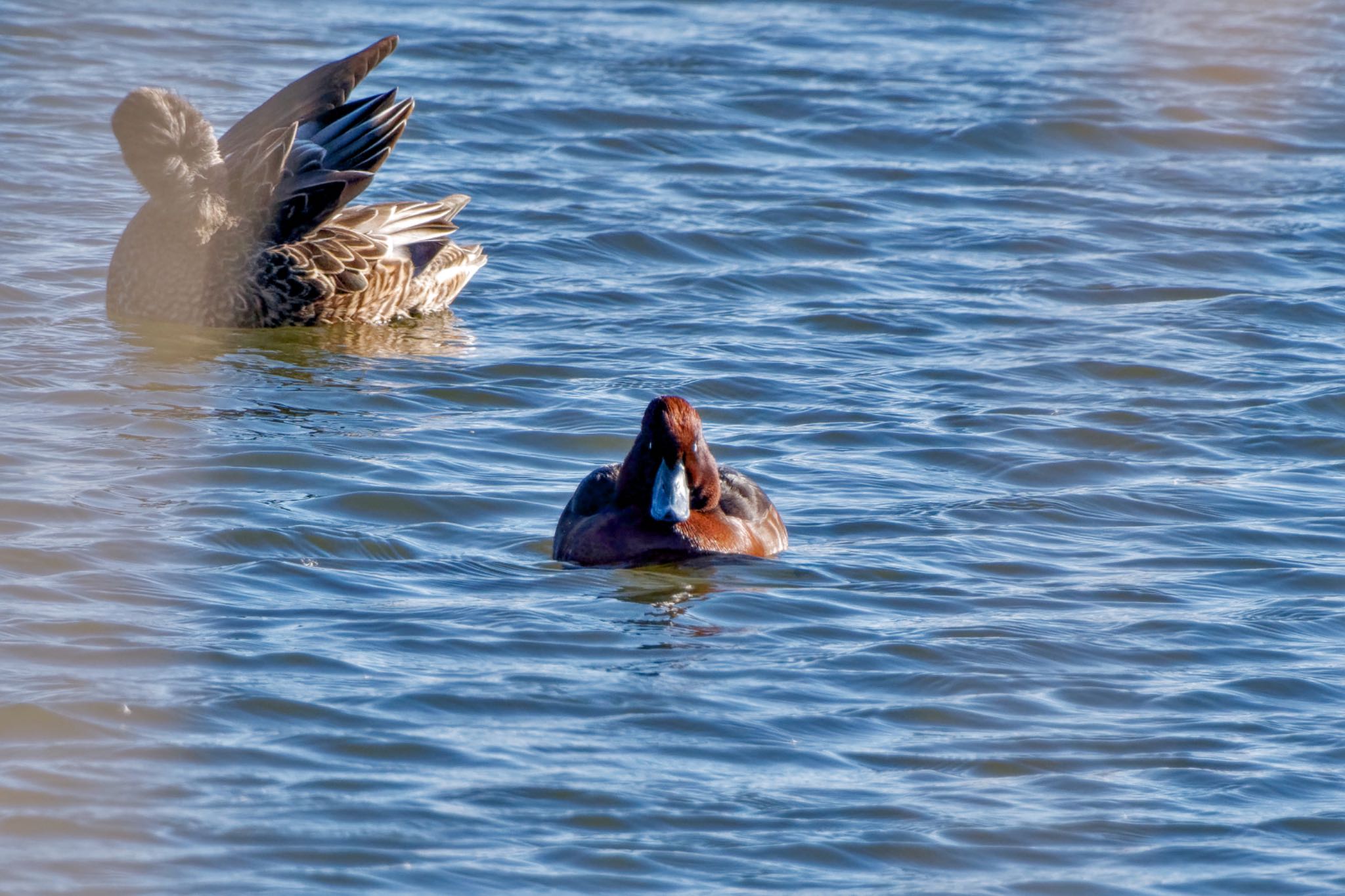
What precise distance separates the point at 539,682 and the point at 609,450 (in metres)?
3.45

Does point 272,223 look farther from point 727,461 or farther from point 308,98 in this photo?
point 727,461

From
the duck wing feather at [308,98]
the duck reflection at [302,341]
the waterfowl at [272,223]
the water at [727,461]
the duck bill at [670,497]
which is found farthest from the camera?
the duck wing feather at [308,98]

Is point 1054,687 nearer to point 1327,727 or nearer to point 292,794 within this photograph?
point 1327,727

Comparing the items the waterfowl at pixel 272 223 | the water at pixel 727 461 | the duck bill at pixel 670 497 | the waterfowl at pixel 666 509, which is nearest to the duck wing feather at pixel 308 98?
the waterfowl at pixel 272 223

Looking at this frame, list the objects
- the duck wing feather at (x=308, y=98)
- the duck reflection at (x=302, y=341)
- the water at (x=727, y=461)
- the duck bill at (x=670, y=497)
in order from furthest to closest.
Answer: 1. the duck wing feather at (x=308, y=98)
2. the duck reflection at (x=302, y=341)
3. the duck bill at (x=670, y=497)
4. the water at (x=727, y=461)

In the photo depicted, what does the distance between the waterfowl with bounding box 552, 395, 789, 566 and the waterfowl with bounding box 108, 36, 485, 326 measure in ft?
13.6

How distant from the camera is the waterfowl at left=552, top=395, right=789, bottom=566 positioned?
340 inches

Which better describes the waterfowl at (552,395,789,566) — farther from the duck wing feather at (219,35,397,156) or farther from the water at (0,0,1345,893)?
the duck wing feather at (219,35,397,156)

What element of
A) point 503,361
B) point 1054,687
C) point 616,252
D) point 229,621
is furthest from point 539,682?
point 616,252

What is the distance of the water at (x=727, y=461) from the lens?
605 cm

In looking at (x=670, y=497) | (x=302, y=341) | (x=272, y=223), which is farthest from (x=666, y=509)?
(x=272, y=223)

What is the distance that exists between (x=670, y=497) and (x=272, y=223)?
4839 millimetres

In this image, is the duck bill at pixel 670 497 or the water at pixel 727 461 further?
the duck bill at pixel 670 497

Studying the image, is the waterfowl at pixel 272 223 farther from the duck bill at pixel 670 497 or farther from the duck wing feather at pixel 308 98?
the duck bill at pixel 670 497
